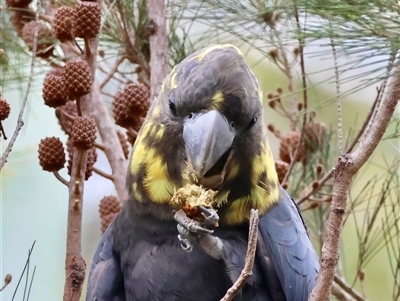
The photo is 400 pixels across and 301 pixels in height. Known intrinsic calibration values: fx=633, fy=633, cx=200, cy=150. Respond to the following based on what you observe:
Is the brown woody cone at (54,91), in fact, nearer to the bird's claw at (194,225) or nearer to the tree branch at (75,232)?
the tree branch at (75,232)

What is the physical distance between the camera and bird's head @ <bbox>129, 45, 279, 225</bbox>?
3.39 ft

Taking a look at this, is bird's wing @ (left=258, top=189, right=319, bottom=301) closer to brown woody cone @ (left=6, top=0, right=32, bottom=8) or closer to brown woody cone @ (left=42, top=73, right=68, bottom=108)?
brown woody cone @ (left=42, top=73, right=68, bottom=108)

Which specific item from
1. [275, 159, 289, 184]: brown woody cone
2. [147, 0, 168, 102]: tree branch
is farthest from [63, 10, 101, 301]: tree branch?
[275, 159, 289, 184]: brown woody cone

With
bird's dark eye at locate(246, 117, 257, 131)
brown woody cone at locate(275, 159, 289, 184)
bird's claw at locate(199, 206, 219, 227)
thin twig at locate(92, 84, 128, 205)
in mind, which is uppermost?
bird's dark eye at locate(246, 117, 257, 131)

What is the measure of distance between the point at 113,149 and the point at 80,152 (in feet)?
1.03

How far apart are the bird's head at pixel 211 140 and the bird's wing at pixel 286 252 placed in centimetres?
5

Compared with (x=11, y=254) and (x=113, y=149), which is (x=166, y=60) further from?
(x=11, y=254)

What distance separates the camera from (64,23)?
1.30 metres

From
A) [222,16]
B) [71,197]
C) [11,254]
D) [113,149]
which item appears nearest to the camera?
[71,197]

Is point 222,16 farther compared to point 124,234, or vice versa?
point 222,16

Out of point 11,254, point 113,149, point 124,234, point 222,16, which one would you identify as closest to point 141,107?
point 113,149

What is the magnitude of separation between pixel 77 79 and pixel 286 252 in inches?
21.0

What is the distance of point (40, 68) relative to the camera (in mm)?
1698

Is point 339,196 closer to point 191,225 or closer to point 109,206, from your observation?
point 191,225
